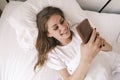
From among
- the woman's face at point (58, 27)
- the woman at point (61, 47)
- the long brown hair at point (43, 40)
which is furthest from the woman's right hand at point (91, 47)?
the long brown hair at point (43, 40)

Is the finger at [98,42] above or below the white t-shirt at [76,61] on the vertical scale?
above

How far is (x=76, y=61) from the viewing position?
1.30m

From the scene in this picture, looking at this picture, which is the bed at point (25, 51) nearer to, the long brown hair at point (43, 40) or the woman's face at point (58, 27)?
the long brown hair at point (43, 40)

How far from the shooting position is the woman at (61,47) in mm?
1230

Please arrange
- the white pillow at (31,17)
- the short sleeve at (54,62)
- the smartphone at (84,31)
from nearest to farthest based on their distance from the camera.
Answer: the smartphone at (84,31)
the short sleeve at (54,62)
the white pillow at (31,17)

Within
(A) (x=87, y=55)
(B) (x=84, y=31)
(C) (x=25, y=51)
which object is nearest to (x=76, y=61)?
(A) (x=87, y=55)

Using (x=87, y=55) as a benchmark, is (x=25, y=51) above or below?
below

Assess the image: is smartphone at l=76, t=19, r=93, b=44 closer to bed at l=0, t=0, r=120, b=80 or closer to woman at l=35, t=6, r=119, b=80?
woman at l=35, t=6, r=119, b=80

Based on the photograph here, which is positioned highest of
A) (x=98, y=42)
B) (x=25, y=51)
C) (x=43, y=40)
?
(x=98, y=42)

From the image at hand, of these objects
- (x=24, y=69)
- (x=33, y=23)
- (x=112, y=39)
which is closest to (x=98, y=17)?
(x=112, y=39)

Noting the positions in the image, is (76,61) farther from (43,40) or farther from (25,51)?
(25,51)

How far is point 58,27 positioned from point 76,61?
201mm

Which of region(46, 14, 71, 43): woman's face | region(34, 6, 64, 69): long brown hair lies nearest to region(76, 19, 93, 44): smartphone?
region(46, 14, 71, 43): woman's face

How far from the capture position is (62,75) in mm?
1334
